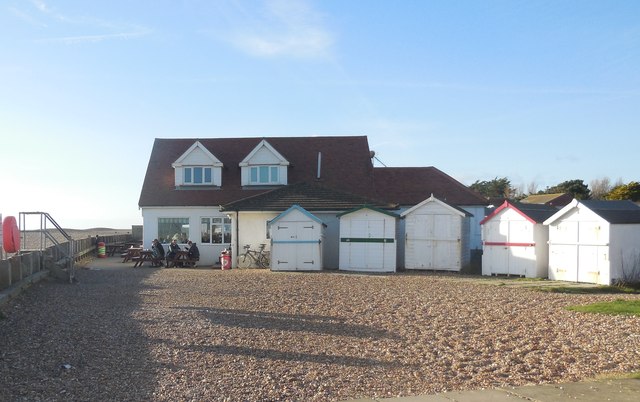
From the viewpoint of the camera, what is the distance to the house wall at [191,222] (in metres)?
31.7

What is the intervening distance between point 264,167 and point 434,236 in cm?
1143

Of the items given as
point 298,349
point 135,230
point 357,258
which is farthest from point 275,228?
point 135,230

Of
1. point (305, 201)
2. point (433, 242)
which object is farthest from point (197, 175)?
point (433, 242)

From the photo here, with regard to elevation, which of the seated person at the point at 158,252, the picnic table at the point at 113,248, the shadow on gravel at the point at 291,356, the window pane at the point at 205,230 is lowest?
the picnic table at the point at 113,248

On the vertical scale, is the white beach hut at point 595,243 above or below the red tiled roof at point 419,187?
below

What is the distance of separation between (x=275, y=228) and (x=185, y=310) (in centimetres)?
1173

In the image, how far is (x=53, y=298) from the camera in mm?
16516

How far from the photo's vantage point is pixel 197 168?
33406 mm

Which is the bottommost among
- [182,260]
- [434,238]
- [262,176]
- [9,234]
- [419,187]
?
[182,260]

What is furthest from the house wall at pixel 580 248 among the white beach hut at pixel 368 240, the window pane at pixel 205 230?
the window pane at pixel 205 230

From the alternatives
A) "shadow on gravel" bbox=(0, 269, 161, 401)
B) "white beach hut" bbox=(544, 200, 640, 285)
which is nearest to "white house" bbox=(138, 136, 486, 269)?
"white beach hut" bbox=(544, 200, 640, 285)

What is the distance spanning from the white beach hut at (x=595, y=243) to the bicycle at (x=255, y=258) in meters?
12.4

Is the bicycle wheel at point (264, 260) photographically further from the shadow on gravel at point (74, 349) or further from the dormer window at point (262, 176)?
the shadow on gravel at point (74, 349)

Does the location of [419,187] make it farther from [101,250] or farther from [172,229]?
[101,250]
